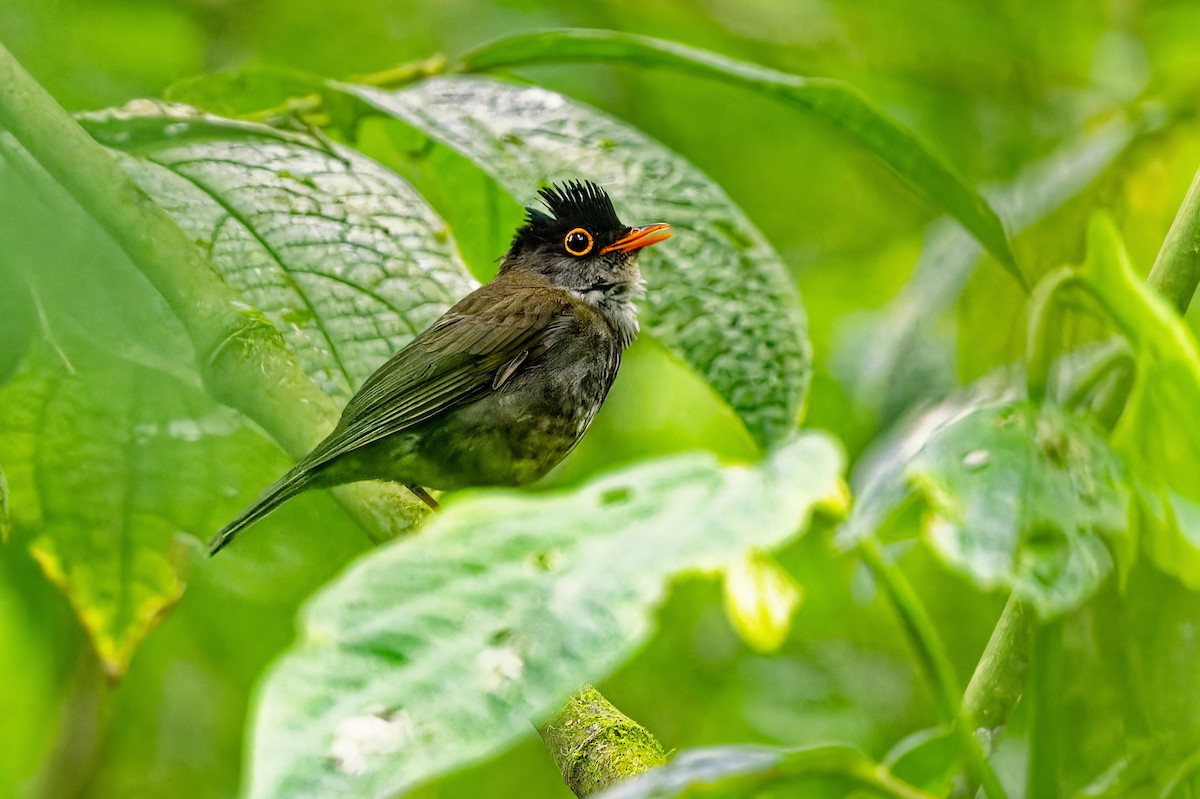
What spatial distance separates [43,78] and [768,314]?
1922 millimetres

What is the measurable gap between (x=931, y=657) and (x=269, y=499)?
1.85m

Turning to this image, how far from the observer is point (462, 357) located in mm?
3354

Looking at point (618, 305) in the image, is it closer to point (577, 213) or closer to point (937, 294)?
point (577, 213)

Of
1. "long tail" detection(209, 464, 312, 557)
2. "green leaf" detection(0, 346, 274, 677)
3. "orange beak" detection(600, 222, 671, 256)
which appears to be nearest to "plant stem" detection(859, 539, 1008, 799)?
"green leaf" detection(0, 346, 274, 677)

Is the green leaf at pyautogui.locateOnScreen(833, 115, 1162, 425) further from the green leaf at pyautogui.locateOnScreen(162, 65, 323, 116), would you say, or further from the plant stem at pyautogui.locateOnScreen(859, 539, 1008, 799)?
the plant stem at pyautogui.locateOnScreen(859, 539, 1008, 799)

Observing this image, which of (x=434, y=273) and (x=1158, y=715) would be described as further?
(x=434, y=273)

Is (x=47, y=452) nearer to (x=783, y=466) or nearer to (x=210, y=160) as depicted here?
(x=210, y=160)

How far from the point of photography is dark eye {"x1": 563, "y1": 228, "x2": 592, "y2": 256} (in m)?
3.92

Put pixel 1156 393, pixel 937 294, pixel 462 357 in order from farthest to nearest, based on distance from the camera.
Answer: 1. pixel 937 294
2. pixel 462 357
3. pixel 1156 393

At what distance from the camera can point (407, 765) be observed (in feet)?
2.72

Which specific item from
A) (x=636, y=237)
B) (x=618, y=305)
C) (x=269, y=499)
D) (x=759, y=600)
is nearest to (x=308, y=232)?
(x=269, y=499)

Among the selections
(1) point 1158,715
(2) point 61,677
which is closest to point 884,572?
(1) point 1158,715

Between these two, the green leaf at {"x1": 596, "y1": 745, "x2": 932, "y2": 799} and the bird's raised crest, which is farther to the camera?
the bird's raised crest

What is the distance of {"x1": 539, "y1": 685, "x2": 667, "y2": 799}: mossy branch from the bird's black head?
194cm
